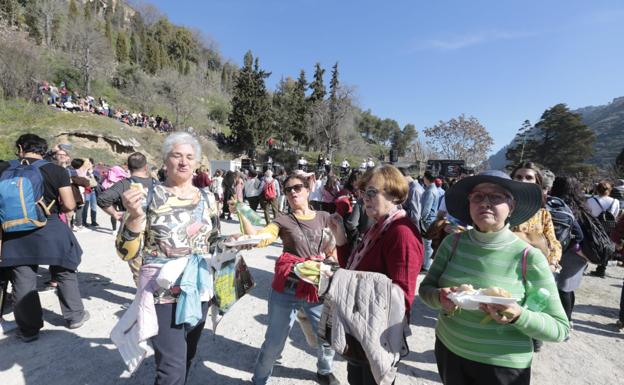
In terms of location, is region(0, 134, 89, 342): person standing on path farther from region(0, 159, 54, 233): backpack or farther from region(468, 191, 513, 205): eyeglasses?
region(468, 191, 513, 205): eyeglasses

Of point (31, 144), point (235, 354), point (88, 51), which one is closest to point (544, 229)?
point (235, 354)

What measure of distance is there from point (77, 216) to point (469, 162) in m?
35.6

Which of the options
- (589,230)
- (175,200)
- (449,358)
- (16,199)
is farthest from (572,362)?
(16,199)

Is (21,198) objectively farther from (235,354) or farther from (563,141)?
(563,141)

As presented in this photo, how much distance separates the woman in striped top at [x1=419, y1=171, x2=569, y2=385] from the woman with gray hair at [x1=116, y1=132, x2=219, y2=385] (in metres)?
1.47

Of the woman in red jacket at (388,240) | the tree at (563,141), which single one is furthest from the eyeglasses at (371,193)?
the tree at (563,141)

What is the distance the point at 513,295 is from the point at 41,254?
4284 mm

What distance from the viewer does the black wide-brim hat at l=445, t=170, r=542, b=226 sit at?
63.0 inches

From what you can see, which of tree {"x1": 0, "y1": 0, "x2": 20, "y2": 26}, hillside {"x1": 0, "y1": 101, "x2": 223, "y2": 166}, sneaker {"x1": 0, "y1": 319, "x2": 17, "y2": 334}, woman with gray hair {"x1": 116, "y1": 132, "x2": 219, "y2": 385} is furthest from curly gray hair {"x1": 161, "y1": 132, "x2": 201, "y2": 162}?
tree {"x1": 0, "y1": 0, "x2": 20, "y2": 26}

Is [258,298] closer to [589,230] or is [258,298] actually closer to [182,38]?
[589,230]

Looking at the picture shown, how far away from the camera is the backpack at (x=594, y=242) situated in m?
3.24

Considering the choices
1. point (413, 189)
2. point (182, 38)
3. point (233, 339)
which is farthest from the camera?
point (182, 38)

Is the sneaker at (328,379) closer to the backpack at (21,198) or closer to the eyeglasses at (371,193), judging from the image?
the eyeglasses at (371,193)

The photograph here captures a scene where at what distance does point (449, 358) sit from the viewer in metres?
1.73
